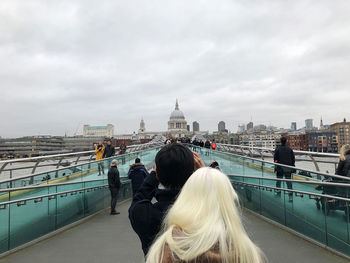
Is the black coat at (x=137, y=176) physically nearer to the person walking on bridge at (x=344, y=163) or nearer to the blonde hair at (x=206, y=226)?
the person walking on bridge at (x=344, y=163)

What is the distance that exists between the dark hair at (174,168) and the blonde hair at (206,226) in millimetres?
608

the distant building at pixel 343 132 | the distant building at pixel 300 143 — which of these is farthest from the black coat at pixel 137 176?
the distant building at pixel 343 132

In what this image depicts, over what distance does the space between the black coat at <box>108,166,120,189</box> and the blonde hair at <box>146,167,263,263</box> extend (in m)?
7.12

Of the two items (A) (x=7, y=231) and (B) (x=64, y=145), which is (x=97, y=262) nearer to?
(A) (x=7, y=231)

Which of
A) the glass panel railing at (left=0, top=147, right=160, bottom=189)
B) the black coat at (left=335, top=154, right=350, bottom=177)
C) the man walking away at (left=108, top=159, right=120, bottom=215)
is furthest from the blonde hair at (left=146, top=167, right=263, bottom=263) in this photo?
the man walking away at (left=108, top=159, right=120, bottom=215)

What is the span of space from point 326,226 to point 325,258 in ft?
2.15

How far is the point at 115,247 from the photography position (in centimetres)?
537

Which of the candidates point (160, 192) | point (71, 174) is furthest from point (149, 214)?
point (71, 174)

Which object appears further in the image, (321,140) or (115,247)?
(321,140)

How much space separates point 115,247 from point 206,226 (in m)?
4.35

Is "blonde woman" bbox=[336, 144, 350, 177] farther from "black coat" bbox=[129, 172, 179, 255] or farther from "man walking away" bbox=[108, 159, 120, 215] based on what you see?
"man walking away" bbox=[108, 159, 120, 215]

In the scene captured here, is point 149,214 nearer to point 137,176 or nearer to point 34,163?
point 137,176

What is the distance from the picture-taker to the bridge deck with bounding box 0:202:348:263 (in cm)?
473

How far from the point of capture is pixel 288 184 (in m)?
6.33
